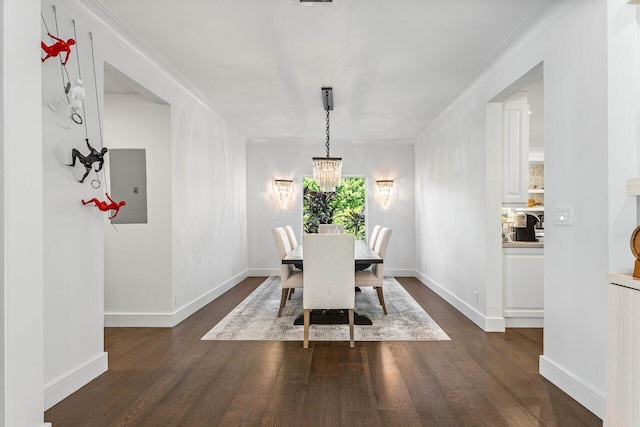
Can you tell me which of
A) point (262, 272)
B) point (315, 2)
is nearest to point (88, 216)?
point (315, 2)

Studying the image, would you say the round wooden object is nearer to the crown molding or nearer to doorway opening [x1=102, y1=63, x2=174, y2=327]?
the crown molding

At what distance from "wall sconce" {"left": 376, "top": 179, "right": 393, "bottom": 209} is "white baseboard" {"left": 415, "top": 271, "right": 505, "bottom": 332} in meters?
2.01

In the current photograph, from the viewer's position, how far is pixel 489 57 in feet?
11.9

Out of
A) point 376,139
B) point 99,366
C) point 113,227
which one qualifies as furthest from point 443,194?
point 99,366

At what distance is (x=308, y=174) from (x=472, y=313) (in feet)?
13.6

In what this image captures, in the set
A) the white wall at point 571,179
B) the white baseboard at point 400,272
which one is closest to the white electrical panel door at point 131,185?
the white wall at point 571,179

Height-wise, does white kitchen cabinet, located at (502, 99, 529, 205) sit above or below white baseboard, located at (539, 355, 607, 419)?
above

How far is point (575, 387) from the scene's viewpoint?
97.5 inches

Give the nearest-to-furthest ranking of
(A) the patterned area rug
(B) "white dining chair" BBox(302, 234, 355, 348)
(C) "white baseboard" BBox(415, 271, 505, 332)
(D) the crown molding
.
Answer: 1. (D) the crown molding
2. (B) "white dining chair" BBox(302, 234, 355, 348)
3. (A) the patterned area rug
4. (C) "white baseboard" BBox(415, 271, 505, 332)

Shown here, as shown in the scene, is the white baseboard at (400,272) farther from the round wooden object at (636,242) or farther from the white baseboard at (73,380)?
the round wooden object at (636,242)

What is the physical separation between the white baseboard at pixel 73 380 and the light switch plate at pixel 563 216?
338cm

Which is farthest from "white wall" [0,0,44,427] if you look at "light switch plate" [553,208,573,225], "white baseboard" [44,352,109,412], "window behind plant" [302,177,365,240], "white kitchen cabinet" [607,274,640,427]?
"window behind plant" [302,177,365,240]

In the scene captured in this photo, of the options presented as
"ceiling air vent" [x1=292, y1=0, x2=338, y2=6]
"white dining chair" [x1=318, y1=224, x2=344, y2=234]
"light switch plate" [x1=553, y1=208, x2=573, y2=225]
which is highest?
"ceiling air vent" [x1=292, y1=0, x2=338, y2=6]

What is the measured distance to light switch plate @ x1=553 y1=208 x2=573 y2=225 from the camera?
258 centimetres
